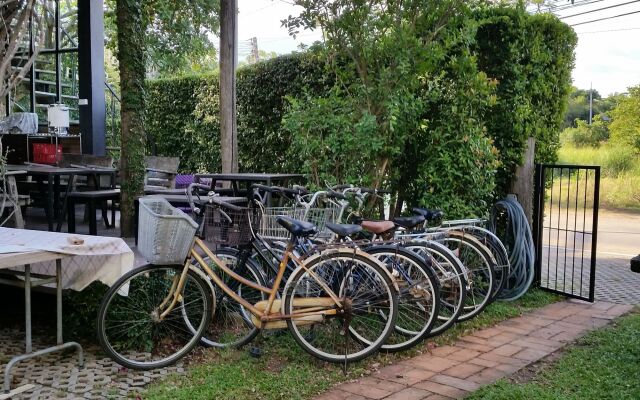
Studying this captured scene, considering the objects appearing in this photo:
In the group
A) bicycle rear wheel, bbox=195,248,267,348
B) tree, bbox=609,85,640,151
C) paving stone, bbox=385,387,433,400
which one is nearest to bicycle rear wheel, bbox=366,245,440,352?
paving stone, bbox=385,387,433,400

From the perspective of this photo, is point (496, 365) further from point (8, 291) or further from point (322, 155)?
point (8, 291)

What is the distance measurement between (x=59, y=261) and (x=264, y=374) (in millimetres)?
1361

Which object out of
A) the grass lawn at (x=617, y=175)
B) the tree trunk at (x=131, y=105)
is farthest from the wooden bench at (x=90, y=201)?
the grass lawn at (x=617, y=175)

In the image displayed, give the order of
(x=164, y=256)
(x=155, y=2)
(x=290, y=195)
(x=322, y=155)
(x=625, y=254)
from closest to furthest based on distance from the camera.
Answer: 1. (x=164, y=256)
2. (x=290, y=195)
3. (x=322, y=155)
4. (x=625, y=254)
5. (x=155, y=2)

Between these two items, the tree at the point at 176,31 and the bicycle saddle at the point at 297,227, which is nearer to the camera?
the bicycle saddle at the point at 297,227

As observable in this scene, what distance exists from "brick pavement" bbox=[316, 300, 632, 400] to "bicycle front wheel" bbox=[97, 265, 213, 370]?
103cm

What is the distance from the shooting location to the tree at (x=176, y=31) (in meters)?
11.7

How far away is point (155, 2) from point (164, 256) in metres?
8.22

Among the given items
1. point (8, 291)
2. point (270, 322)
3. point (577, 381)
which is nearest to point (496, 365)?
point (577, 381)

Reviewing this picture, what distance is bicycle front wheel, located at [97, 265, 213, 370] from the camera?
3717 mm

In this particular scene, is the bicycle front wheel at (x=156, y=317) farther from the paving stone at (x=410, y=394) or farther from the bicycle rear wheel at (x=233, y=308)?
the paving stone at (x=410, y=394)

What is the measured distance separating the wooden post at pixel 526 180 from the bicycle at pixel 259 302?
259 cm

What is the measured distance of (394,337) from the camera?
421 cm

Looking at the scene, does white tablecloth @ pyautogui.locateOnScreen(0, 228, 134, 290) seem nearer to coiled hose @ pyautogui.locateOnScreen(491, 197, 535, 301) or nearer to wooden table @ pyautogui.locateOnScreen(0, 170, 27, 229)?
wooden table @ pyautogui.locateOnScreen(0, 170, 27, 229)
